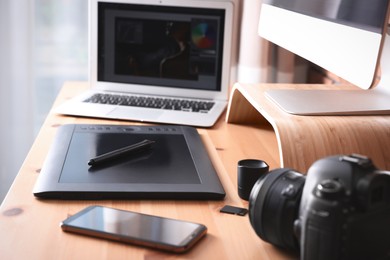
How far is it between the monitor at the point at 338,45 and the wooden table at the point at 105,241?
15 centimetres

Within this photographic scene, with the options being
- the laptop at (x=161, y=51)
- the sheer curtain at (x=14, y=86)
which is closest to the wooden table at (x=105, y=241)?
the laptop at (x=161, y=51)

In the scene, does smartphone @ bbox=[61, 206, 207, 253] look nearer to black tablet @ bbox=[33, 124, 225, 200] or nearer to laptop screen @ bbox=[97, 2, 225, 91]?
black tablet @ bbox=[33, 124, 225, 200]

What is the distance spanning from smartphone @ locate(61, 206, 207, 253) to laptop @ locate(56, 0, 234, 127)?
2.13 feet

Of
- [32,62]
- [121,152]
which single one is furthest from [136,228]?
[32,62]

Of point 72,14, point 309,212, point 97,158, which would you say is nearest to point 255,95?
point 97,158

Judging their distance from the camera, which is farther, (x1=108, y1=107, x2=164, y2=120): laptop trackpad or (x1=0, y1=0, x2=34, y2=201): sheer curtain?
(x1=0, y1=0, x2=34, y2=201): sheer curtain

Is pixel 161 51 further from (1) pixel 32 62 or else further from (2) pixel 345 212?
(2) pixel 345 212

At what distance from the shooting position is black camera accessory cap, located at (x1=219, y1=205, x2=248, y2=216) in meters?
0.90

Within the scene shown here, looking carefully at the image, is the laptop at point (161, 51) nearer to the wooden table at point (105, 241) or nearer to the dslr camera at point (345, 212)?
the wooden table at point (105, 241)

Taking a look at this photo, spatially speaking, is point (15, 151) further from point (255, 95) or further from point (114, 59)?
point (255, 95)

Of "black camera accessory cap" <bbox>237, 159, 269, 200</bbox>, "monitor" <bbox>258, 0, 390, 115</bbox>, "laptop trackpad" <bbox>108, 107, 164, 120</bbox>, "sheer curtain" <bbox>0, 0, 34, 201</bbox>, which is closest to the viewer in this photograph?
"monitor" <bbox>258, 0, 390, 115</bbox>

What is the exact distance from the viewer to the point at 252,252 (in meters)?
0.78

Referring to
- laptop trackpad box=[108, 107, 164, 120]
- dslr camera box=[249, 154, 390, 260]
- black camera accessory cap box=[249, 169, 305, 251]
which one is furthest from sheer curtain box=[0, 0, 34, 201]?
dslr camera box=[249, 154, 390, 260]

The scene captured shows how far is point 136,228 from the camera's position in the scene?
0.81m
